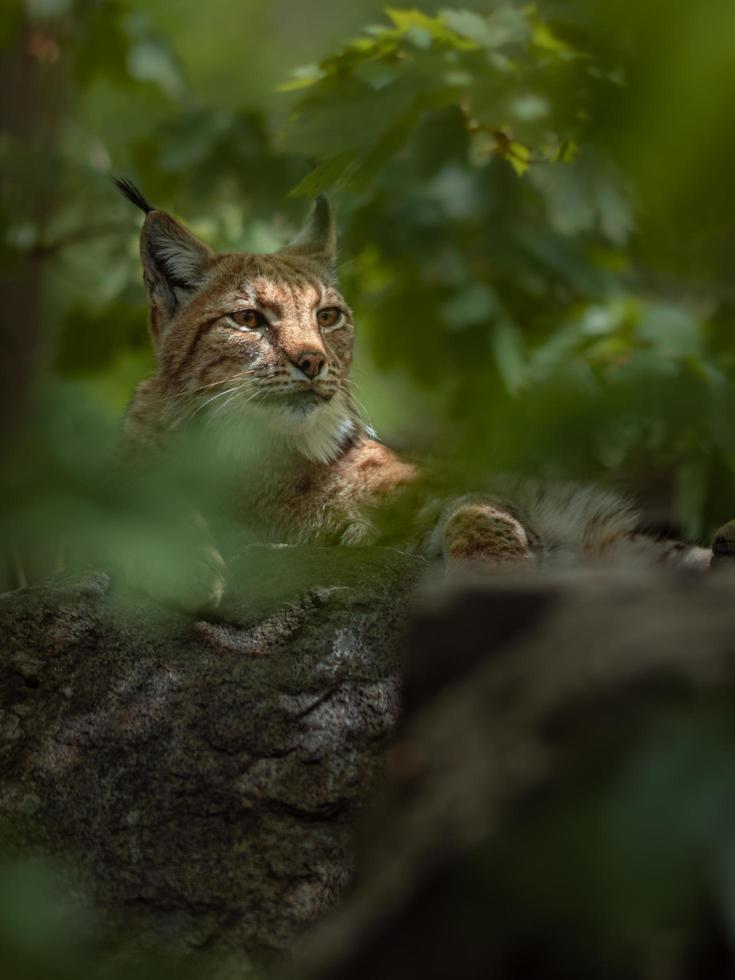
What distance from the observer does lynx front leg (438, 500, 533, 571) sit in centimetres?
391

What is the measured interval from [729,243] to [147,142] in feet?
23.5

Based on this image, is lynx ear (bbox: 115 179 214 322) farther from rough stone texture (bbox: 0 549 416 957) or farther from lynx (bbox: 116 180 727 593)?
rough stone texture (bbox: 0 549 416 957)

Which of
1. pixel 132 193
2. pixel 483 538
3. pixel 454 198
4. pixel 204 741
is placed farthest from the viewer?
pixel 454 198

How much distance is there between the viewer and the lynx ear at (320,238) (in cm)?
571

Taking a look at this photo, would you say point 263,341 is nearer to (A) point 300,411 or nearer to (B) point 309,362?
(B) point 309,362

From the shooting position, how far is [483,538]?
3.97m

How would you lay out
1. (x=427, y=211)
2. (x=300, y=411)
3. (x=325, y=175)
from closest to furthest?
(x=325, y=175), (x=300, y=411), (x=427, y=211)

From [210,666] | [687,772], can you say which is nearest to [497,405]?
[687,772]

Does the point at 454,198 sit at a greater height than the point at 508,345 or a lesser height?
greater

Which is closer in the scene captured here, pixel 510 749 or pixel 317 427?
pixel 510 749

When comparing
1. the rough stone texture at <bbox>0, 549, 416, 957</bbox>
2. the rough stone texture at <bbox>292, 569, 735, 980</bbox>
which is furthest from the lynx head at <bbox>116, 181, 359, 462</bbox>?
the rough stone texture at <bbox>292, 569, 735, 980</bbox>

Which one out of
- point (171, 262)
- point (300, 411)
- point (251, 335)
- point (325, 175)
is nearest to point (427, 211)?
point (171, 262)

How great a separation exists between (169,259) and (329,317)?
769mm

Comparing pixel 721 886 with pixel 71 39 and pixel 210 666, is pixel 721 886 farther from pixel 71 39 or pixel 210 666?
pixel 71 39
